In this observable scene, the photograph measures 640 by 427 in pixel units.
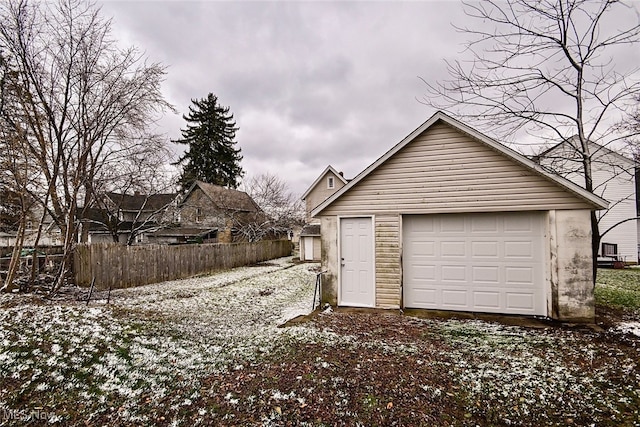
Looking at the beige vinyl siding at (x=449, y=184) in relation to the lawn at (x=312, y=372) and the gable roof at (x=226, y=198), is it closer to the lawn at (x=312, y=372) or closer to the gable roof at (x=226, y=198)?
the lawn at (x=312, y=372)

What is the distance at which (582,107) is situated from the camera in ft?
24.6

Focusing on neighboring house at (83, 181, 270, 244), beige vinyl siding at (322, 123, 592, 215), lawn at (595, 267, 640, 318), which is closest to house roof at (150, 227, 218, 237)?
neighboring house at (83, 181, 270, 244)

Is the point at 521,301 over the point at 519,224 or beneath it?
beneath

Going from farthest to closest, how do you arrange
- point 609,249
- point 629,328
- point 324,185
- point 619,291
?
point 324,185 < point 609,249 < point 619,291 < point 629,328

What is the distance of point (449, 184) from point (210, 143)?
112ft

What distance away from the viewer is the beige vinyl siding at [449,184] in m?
6.54

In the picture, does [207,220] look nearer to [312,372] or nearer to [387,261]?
[387,261]

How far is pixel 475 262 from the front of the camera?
7074 mm

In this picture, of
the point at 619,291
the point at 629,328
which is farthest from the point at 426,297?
the point at 619,291

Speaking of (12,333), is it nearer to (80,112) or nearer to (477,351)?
(477,351)

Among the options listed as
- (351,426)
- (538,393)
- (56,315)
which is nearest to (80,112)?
(56,315)

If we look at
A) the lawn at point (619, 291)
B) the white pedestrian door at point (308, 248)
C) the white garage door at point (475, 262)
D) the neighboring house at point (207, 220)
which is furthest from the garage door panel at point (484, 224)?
the neighboring house at point (207, 220)

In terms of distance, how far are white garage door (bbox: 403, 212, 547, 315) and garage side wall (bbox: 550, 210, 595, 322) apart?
31 cm

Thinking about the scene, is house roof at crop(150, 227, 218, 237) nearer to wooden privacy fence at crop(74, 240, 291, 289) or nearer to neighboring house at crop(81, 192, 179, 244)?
neighboring house at crop(81, 192, 179, 244)
